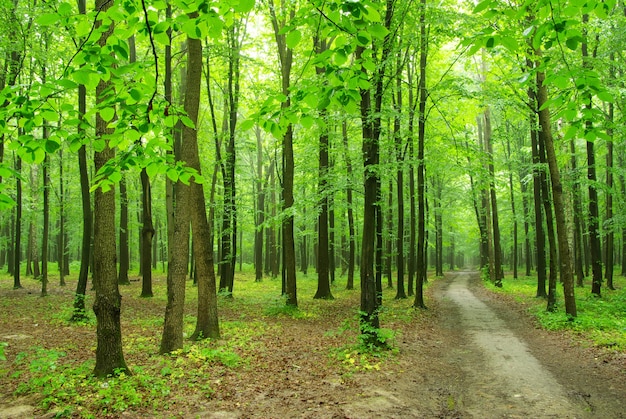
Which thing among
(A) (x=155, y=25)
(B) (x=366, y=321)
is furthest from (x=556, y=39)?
(B) (x=366, y=321)

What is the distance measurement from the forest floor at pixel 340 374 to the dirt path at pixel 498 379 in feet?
0.07

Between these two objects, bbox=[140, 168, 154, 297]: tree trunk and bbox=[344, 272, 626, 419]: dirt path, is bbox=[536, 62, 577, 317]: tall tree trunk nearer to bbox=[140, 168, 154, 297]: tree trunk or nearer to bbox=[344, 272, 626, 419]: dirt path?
bbox=[344, 272, 626, 419]: dirt path

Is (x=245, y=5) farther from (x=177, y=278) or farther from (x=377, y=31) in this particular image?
(x=177, y=278)

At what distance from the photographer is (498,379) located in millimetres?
7000

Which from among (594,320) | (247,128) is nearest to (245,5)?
(247,128)

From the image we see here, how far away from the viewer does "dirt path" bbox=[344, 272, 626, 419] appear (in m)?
5.61

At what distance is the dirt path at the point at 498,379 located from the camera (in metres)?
5.61

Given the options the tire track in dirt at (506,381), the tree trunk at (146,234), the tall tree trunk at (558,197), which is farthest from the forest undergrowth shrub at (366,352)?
the tree trunk at (146,234)

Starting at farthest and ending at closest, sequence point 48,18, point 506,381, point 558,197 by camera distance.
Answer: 1. point 558,197
2. point 506,381
3. point 48,18

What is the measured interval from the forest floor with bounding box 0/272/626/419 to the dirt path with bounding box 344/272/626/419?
2 centimetres

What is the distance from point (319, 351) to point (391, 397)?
10.4ft

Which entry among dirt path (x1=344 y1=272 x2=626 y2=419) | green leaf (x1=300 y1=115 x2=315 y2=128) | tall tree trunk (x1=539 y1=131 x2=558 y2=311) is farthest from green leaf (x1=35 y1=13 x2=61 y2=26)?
tall tree trunk (x1=539 y1=131 x2=558 y2=311)

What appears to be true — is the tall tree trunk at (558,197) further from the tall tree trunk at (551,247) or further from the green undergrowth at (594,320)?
the green undergrowth at (594,320)

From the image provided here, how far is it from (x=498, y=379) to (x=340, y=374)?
9.45 ft
